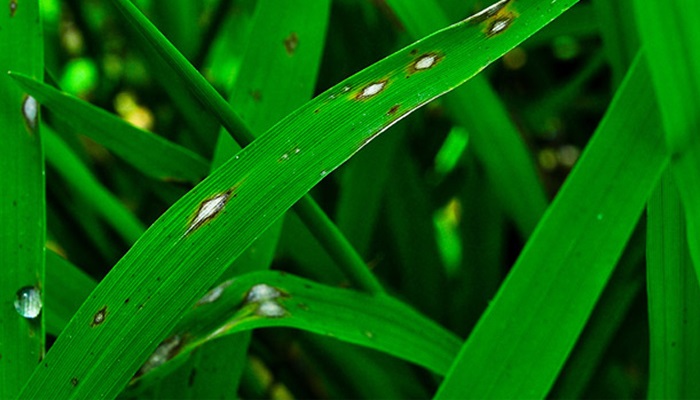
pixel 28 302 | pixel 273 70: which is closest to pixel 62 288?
pixel 28 302

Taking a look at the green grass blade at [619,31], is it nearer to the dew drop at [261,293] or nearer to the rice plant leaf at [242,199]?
the rice plant leaf at [242,199]

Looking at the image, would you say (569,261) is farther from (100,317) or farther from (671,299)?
(100,317)

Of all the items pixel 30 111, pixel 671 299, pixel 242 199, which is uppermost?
pixel 30 111

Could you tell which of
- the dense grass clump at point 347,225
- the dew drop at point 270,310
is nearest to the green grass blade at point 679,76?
the dense grass clump at point 347,225

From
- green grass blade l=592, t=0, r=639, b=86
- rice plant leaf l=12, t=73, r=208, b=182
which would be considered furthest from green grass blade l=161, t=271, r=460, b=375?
green grass blade l=592, t=0, r=639, b=86

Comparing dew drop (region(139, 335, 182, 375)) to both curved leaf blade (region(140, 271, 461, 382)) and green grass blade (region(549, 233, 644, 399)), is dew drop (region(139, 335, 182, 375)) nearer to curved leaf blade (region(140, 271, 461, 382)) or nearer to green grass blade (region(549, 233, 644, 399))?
curved leaf blade (region(140, 271, 461, 382))

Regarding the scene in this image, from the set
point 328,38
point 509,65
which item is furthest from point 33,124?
point 509,65

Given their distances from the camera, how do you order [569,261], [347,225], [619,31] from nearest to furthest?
[569,261], [619,31], [347,225]
